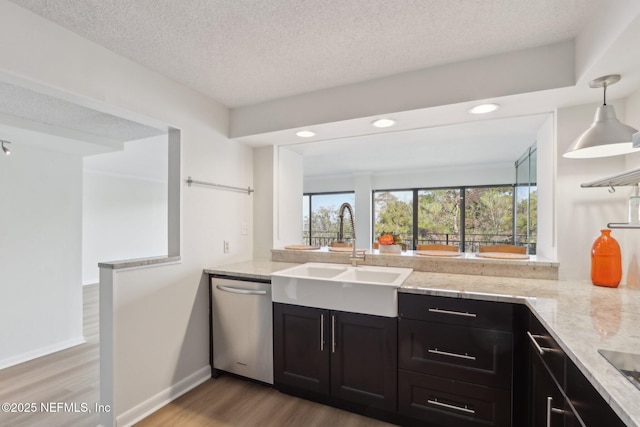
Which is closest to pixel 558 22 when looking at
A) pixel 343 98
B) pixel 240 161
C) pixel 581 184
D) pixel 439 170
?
pixel 581 184

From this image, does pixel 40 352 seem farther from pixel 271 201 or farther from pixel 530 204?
pixel 530 204

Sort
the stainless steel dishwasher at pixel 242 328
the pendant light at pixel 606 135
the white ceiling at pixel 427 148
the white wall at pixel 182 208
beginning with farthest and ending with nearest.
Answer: the white ceiling at pixel 427 148
the stainless steel dishwasher at pixel 242 328
the white wall at pixel 182 208
the pendant light at pixel 606 135

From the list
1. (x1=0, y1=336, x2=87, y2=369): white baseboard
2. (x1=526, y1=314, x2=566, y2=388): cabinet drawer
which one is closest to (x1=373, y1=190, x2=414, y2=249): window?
(x1=526, y1=314, x2=566, y2=388): cabinet drawer

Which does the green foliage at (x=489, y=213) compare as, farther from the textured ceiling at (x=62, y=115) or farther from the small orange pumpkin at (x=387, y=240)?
the textured ceiling at (x=62, y=115)

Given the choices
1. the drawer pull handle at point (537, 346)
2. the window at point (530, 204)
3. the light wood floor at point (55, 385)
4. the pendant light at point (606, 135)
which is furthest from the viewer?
the window at point (530, 204)

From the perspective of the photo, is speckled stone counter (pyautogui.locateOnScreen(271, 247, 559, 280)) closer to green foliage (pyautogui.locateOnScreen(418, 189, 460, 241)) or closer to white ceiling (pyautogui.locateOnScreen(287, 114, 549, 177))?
white ceiling (pyautogui.locateOnScreen(287, 114, 549, 177))

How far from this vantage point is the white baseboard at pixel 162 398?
184 centimetres

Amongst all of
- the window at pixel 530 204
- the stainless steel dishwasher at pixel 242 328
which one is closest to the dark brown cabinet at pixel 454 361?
the stainless steel dishwasher at pixel 242 328

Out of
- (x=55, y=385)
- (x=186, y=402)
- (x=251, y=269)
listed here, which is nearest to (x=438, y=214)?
(x=251, y=269)

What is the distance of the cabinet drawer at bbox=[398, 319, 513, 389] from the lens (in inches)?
60.7

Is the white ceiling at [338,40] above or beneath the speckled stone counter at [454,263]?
above

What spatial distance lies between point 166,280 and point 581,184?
2842 mm

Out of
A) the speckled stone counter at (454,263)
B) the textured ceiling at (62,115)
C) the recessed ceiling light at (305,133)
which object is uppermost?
the textured ceiling at (62,115)

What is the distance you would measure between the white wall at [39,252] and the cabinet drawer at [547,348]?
13.1ft
